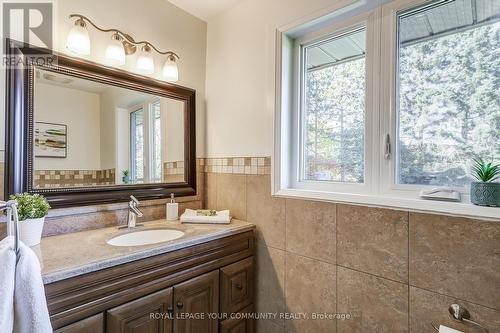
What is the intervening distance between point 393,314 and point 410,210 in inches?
18.7

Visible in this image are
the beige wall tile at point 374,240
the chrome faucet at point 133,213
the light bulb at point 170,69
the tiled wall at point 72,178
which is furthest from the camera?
the light bulb at point 170,69

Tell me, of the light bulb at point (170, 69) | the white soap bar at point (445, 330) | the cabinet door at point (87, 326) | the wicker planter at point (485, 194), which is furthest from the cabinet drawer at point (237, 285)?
the light bulb at point (170, 69)

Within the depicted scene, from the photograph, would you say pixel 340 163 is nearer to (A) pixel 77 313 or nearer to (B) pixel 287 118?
(B) pixel 287 118

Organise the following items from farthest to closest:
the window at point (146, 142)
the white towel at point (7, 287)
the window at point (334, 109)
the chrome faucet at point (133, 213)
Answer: the window at point (146, 142) → the chrome faucet at point (133, 213) → the window at point (334, 109) → the white towel at point (7, 287)

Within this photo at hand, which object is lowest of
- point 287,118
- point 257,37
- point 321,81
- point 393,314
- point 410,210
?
point 393,314

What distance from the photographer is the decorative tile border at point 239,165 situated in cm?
164

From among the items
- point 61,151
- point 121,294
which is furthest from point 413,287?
point 61,151

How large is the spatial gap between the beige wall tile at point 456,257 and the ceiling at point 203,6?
1773mm

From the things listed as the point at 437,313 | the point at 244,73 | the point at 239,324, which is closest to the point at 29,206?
the point at 239,324

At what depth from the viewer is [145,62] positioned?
1593mm

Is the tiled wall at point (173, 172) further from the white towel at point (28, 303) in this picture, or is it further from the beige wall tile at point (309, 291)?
the white towel at point (28, 303)

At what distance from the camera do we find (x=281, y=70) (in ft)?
5.19

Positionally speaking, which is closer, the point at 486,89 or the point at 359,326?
the point at 486,89

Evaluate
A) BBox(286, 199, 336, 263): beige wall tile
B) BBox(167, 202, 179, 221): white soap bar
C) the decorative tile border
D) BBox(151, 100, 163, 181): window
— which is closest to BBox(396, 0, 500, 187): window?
BBox(286, 199, 336, 263): beige wall tile
